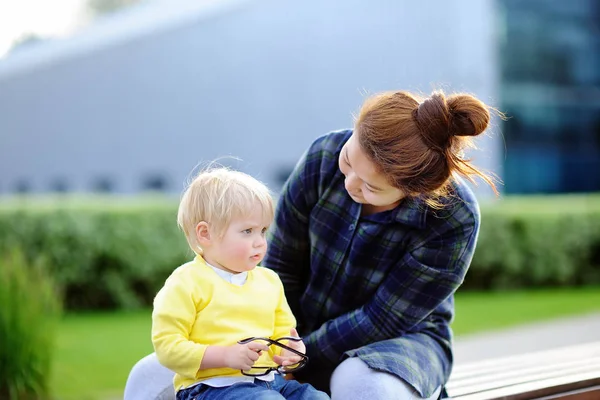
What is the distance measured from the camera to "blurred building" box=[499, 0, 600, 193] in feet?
54.1

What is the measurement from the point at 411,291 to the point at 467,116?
1.85 feet

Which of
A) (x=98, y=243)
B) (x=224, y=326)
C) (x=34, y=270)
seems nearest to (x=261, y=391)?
(x=224, y=326)

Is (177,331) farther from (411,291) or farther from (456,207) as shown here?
(456,207)

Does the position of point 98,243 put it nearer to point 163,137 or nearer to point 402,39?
point 163,137

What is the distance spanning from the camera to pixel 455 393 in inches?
112

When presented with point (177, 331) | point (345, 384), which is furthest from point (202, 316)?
point (345, 384)

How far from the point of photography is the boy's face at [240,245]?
2.20 m

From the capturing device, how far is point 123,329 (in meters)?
7.18

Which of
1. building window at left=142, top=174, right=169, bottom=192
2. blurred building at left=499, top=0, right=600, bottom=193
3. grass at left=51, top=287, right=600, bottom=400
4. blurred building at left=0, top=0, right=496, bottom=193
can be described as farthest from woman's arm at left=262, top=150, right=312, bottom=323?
blurred building at left=499, top=0, right=600, bottom=193

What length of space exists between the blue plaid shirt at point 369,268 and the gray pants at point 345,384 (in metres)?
0.03

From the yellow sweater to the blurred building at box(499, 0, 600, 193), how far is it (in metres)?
14.6

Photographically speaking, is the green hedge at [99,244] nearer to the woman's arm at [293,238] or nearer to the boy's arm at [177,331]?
the woman's arm at [293,238]

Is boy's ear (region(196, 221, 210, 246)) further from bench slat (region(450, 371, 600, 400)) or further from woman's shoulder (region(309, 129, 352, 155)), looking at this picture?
bench slat (region(450, 371, 600, 400))

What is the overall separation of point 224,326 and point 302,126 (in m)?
12.3
